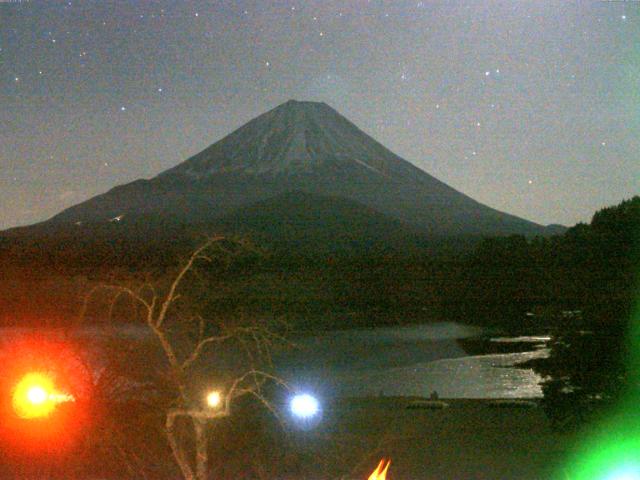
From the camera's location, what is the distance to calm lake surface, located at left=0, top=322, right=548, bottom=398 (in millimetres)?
21766

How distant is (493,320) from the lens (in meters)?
41.8

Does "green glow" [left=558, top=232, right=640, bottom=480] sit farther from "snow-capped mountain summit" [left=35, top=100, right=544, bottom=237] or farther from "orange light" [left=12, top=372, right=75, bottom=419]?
"snow-capped mountain summit" [left=35, top=100, right=544, bottom=237]

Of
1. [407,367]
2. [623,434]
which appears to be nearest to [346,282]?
[407,367]

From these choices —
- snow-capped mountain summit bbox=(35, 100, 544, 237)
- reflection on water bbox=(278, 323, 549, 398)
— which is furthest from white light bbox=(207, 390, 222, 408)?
snow-capped mountain summit bbox=(35, 100, 544, 237)

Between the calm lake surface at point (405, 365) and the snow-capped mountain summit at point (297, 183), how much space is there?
3413 centimetres

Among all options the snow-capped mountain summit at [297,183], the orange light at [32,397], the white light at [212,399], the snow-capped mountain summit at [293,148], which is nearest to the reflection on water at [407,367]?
the orange light at [32,397]

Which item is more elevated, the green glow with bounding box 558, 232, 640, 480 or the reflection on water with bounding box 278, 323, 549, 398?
the reflection on water with bounding box 278, 323, 549, 398

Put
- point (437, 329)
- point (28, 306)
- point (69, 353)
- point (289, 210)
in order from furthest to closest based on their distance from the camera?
1. point (289, 210)
2. point (437, 329)
3. point (28, 306)
4. point (69, 353)

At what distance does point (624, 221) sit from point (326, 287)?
36.8 meters

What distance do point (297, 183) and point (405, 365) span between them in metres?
62.5

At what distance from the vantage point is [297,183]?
8888 cm

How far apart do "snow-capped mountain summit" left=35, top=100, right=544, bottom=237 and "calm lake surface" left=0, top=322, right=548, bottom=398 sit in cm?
3413

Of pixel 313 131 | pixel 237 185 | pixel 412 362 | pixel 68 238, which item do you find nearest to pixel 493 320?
pixel 412 362

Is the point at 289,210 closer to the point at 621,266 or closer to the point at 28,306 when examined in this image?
the point at 28,306
